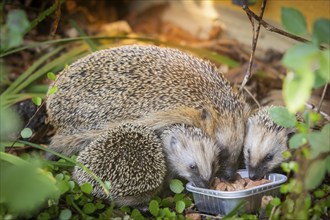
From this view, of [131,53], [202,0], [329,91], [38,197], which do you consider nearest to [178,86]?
[131,53]

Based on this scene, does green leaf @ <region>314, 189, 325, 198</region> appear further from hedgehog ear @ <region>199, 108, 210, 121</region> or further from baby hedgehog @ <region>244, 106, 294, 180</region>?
hedgehog ear @ <region>199, 108, 210, 121</region>

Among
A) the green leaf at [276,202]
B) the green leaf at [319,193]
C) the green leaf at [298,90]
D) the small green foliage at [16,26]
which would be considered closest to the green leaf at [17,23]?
the small green foliage at [16,26]

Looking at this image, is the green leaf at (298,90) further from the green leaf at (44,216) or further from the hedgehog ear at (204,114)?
the hedgehog ear at (204,114)

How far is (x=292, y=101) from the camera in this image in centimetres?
217

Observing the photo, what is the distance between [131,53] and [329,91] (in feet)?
7.17

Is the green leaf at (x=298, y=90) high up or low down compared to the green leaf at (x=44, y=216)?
up

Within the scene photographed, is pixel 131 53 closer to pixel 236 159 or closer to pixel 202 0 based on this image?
pixel 236 159

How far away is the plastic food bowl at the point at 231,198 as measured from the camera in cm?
368

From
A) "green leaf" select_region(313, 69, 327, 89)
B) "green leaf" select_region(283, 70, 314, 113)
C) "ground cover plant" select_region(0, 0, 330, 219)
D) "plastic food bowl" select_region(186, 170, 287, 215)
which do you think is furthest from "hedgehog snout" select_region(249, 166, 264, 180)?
"green leaf" select_region(283, 70, 314, 113)

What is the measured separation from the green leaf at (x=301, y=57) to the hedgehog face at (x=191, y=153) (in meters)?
1.87

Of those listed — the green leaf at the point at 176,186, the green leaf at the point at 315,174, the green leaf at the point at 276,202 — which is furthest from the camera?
the green leaf at the point at 176,186

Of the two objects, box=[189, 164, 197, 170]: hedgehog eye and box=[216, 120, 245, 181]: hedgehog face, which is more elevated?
box=[216, 120, 245, 181]: hedgehog face

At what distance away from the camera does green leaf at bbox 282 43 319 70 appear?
7.45 ft

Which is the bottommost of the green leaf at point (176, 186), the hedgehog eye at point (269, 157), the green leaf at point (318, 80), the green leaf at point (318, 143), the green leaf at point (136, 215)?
the green leaf at point (176, 186)
